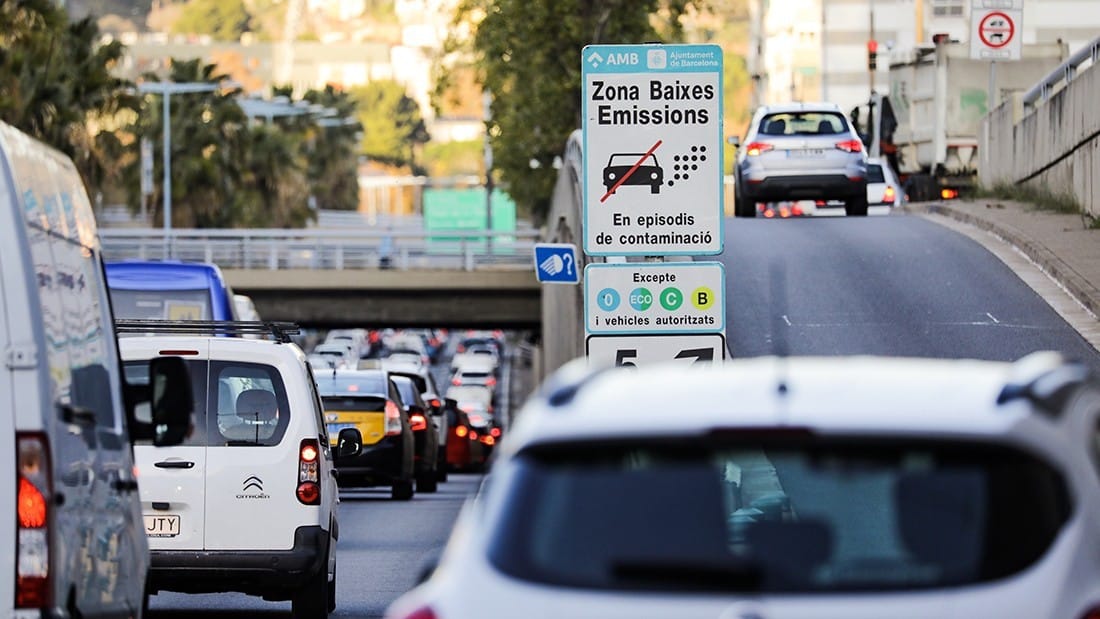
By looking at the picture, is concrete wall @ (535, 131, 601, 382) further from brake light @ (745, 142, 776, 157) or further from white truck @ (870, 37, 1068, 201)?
white truck @ (870, 37, 1068, 201)

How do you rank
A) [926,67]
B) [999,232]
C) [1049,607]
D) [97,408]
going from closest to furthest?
[1049,607] < [97,408] < [999,232] < [926,67]

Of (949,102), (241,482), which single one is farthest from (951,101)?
(241,482)

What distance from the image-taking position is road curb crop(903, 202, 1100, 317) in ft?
76.8

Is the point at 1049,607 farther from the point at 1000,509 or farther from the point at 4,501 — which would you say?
the point at 4,501

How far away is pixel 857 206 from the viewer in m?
33.6

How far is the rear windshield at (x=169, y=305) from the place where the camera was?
92.0 feet

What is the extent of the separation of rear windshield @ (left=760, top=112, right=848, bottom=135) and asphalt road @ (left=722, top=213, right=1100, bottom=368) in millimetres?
1406

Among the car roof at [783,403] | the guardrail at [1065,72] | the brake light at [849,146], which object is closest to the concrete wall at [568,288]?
the brake light at [849,146]

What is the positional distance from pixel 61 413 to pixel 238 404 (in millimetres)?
5389

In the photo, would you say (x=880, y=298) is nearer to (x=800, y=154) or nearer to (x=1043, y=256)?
(x=1043, y=256)

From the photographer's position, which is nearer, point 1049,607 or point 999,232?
point 1049,607

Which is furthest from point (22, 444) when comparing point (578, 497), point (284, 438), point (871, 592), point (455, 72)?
point (455, 72)

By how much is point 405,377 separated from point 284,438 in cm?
1719

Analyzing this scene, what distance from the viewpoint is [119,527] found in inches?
332
